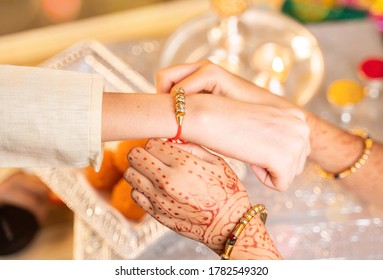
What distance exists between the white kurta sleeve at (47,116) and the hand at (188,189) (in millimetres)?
59

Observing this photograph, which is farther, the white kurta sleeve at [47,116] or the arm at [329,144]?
the arm at [329,144]

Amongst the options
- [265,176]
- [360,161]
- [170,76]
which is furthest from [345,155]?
[170,76]

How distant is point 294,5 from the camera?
139 centimetres

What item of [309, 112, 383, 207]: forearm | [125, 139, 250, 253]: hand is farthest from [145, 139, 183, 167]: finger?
[309, 112, 383, 207]: forearm

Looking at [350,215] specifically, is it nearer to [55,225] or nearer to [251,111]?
[251,111]

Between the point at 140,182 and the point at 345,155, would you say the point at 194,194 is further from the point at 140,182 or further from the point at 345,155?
the point at 345,155

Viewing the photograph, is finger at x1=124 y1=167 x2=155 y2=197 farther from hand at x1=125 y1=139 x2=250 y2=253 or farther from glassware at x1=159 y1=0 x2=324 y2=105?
glassware at x1=159 y1=0 x2=324 y2=105

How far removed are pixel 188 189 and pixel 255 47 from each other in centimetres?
48

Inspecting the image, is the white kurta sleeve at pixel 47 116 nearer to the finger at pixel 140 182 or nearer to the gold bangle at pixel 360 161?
the finger at pixel 140 182

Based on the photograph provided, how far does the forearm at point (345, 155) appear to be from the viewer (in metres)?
0.77

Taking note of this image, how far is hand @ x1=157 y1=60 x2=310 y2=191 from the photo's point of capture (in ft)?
2.05

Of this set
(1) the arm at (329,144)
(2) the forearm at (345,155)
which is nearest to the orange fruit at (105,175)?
(1) the arm at (329,144)

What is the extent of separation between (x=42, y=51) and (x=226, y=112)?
2.97ft
